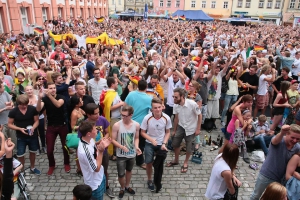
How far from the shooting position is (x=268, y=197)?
2617mm

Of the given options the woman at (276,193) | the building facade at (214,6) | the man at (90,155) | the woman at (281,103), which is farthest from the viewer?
the building facade at (214,6)

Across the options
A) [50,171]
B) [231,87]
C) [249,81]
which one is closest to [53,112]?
[50,171]

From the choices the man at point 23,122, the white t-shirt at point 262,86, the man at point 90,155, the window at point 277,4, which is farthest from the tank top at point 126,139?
the window at point 277,4

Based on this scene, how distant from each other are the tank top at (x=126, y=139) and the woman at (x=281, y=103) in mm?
3687

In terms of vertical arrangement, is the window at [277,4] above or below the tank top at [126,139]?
above

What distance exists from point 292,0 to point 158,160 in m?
63.7

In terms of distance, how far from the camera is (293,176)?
3264 mm

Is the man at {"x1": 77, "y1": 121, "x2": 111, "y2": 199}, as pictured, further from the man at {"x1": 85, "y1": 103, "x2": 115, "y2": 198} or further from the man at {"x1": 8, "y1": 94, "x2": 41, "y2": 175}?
the man at {"x1": 8, "y1": 94, "x2": 41, "y2": 175}

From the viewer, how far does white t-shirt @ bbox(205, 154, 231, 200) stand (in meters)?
3.02

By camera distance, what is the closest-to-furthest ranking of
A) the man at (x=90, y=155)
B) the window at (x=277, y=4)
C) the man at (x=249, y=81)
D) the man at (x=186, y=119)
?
the man at (x=90, y=155)
the man at (x=186, y=119)
the man at (x=249, y=81)
the window at (x=277, y=4)

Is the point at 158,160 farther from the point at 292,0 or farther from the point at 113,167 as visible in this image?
the point at 292,0

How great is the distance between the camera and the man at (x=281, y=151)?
322cm

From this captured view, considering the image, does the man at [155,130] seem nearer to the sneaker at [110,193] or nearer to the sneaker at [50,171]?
the sneaker at [110,193]

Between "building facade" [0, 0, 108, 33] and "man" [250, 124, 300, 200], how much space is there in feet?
56.5
